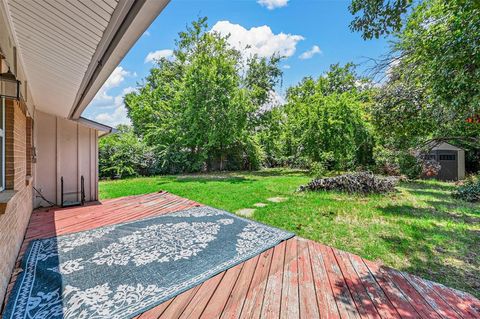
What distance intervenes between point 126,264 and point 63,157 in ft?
14.8

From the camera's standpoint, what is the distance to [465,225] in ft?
12.9

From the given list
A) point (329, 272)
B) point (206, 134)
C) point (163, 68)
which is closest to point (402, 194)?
point (329, 272)

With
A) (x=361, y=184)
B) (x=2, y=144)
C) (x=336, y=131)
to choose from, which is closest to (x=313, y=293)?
(x=2, y=144)

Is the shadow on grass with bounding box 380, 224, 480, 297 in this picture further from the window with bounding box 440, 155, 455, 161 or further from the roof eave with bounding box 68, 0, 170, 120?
the window with bounding box 440, 155, 455, 161

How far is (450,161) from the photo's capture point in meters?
9.88

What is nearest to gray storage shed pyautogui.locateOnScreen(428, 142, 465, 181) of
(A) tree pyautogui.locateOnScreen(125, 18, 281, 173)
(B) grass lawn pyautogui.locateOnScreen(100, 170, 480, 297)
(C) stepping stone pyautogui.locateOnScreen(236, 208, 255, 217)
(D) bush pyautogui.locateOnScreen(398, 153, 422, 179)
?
(D) bush pyautogui.locateOnScreen(398, 153, 422, 179)

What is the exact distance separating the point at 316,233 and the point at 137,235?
2.83m

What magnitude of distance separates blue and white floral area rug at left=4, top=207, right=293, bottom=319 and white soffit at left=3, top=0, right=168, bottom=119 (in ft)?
7.07

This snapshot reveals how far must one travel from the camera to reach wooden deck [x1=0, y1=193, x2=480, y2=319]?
1.83 m

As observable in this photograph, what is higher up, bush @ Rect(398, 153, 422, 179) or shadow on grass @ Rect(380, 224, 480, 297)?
bush @ Rect(398, 153, 422, 179)

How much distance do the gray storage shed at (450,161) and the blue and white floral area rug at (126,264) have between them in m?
10.6

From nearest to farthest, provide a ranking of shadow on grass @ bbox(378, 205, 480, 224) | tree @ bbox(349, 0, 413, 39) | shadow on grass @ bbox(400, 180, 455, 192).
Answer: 1. tree @ bbox(349, 0, 413, 39)
2. shadow on grass @ bbox(378, 205, 480, 224)
3. shadow on grass @ bbox(400, 180, 455, 192)

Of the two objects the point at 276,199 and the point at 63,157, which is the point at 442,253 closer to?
the point at 276,199

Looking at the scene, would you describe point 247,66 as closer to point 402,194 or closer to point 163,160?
point 163,160
